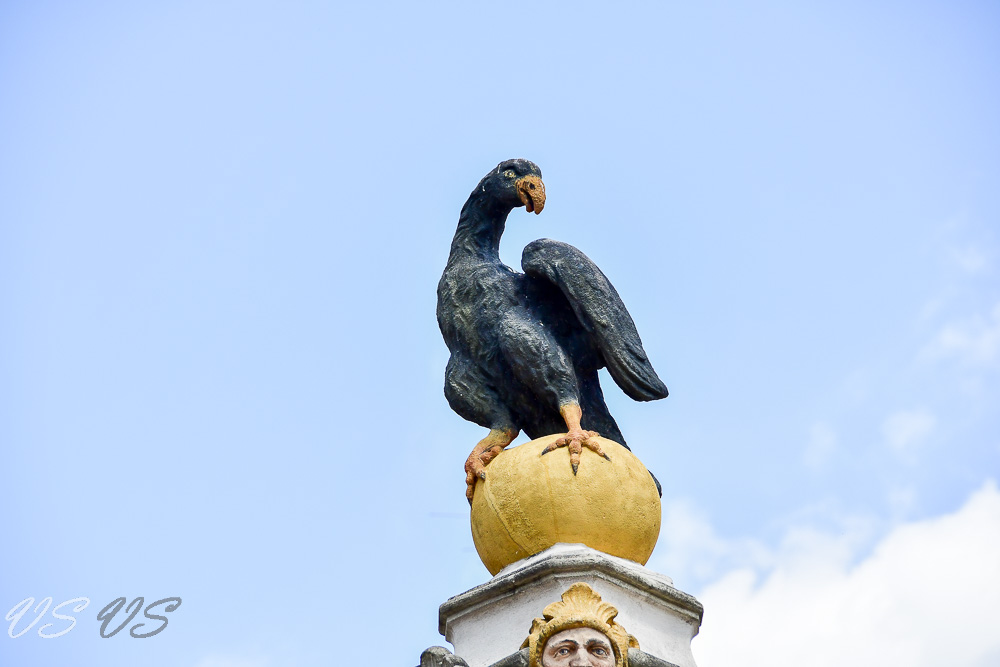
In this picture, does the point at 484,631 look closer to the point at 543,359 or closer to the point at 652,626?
the point at 652,626

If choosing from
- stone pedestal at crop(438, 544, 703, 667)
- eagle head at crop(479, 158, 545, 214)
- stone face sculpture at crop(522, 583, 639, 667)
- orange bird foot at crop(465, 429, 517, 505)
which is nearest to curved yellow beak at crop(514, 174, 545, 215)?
eagle head at crop(479, 158, 545, 214)

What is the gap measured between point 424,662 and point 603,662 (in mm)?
1038

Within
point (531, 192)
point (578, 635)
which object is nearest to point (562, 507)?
point (578, 635)

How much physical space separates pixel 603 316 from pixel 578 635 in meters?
2.46

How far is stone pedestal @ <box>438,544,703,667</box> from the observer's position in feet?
26.5

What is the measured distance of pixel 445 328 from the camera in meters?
9.86

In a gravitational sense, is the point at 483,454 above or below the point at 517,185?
below

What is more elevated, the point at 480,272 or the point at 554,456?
the point at 480,272

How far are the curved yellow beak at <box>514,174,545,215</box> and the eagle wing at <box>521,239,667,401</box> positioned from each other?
48 centimetres

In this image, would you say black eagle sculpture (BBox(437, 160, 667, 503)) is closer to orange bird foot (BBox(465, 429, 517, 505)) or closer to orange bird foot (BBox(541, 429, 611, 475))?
orange bird foot (BBox(465, 429, 517, 505))

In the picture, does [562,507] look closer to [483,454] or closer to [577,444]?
[577,444]

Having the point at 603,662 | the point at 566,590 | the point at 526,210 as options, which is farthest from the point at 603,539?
the point at 526,210

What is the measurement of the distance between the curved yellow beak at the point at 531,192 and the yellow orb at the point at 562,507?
1.99m

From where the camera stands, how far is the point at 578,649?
24.8 ft
